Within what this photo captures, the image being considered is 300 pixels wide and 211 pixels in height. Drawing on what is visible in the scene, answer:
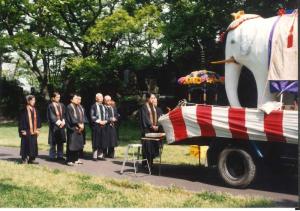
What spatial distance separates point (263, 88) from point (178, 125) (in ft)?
5.74

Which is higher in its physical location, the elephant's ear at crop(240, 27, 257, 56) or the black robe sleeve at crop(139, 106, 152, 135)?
the elephant's ear at crop(240, 27, 257, 56)

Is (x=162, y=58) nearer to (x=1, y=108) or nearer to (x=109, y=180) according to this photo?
(x=1, y=108)

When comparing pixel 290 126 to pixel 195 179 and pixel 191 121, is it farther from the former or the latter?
pixel 195 179

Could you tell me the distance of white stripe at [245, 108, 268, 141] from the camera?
823 cm

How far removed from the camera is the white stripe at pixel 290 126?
7771 millimetres

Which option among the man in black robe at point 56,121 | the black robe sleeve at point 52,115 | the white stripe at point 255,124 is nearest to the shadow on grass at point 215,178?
the white stripe at point 255,124

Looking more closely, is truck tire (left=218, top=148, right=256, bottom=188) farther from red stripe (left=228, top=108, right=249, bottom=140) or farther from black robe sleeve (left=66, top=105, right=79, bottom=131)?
black robe sleeve (left=66, top=105, right=79, bottom=131)

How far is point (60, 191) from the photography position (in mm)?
8297

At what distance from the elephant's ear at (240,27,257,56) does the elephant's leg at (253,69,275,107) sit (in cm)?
48

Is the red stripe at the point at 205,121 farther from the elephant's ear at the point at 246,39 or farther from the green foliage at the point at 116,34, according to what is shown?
the green foliage at the point at 116,34

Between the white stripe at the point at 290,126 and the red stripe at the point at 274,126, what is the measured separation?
0.22ft

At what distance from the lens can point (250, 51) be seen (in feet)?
31.9

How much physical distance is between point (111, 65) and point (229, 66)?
17488 millimetres

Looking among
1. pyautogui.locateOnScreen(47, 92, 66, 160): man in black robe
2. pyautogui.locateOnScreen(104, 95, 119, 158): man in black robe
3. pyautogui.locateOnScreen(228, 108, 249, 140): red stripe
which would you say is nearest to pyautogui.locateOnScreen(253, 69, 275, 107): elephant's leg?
pyautogui.locateOnScreen(228, 108, 249, 140): red stripe
